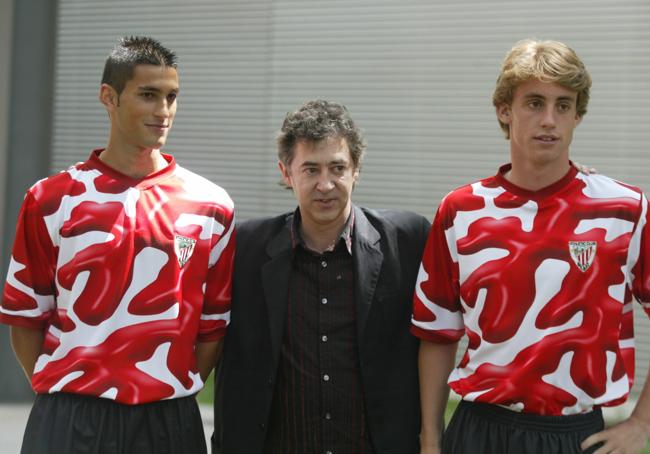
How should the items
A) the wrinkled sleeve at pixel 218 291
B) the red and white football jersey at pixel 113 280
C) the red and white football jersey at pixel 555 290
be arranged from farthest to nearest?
1. the wrinkled sleeve at pixel 218 291
2. the red and white football jersey at pixel 113 280
3. the red and white football jersey at pixel 555 290

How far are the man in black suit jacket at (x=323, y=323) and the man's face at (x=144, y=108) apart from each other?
17.4 inches

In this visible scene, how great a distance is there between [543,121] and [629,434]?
1.00m

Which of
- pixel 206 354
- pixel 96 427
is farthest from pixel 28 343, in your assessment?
pixel 206 354

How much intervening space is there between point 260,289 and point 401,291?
0.50 metres

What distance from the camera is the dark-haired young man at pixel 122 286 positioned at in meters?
3.11

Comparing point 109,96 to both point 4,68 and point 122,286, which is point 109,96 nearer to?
point 122,286

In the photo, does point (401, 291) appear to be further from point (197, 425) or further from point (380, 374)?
point (197, 425)

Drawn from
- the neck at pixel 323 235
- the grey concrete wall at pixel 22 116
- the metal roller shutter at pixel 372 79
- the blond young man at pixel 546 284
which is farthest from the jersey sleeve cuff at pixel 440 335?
the grey concrete wall at pixel 22 116

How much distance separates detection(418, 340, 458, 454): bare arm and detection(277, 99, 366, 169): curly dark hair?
2.32 ft

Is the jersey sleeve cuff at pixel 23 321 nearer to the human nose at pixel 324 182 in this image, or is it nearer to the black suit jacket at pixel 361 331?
the black suit jacket at pixel 361 331

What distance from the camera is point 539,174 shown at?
3000mm

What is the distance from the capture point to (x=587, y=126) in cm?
615

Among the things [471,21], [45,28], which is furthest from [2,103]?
[471,21]

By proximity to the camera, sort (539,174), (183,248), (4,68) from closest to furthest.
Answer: (539,174), (183,248), (4,68)
